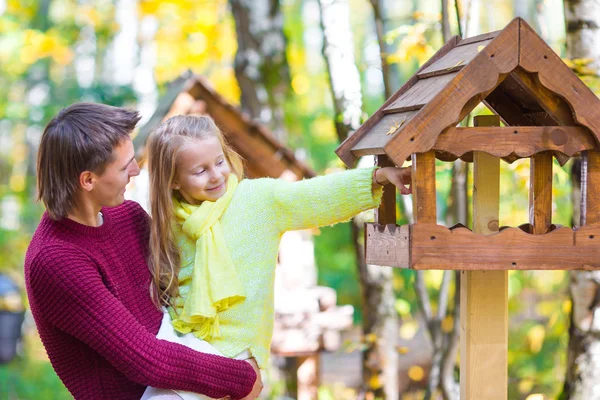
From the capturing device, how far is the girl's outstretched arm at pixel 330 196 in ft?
7.87

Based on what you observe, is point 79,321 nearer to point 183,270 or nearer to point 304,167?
point 183,270

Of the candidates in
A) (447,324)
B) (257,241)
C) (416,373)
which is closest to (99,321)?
(257,241)

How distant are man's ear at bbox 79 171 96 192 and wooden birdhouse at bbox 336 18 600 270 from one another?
822 millimetres

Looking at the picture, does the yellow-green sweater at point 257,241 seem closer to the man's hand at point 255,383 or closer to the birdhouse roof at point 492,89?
the man's hand at point 255,383

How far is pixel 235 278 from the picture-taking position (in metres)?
2.52

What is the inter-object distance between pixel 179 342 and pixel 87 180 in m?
0.57

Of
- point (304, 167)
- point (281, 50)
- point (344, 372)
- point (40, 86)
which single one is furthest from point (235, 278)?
point (40, 86)

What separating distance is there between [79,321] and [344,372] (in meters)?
9.77

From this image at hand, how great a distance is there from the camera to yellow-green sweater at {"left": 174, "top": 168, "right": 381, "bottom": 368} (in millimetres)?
2514

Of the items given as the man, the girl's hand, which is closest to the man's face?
the man

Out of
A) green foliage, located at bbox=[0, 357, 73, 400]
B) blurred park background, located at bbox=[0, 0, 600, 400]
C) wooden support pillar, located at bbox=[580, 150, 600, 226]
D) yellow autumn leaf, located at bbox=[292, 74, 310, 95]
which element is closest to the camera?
wooden support pillar, located at bbox=[580, 150, 600, 226]

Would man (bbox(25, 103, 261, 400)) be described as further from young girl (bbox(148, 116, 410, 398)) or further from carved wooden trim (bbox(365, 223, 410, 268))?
carved wooden trim (bbox(365, 223, 410, 268))

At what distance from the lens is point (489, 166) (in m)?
2.42

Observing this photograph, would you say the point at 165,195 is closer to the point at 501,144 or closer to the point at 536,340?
the point at 501,144
